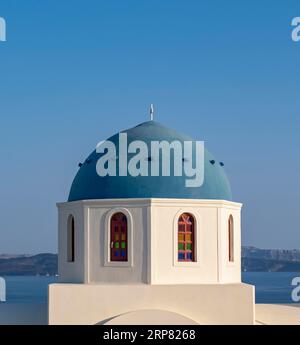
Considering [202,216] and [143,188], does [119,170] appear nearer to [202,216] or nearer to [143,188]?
[143,188]

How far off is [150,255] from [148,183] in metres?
1.67

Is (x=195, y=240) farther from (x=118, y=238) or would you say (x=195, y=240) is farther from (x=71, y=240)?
(x=71, y=240)

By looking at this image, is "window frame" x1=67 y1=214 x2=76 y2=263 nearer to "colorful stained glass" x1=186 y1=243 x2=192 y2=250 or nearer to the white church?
the white church

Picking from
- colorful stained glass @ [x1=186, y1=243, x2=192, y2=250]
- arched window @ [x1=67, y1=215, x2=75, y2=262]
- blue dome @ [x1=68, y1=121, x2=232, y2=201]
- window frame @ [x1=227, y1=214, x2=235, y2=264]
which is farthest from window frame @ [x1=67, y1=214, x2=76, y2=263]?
window frame @ [x1=227, y1=214, x2=235, y2=264]

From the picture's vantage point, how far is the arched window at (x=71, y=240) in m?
21.7

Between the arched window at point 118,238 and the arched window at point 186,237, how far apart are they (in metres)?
1.26

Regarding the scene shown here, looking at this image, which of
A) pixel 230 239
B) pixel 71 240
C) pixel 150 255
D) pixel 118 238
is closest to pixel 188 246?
pixel 150 255

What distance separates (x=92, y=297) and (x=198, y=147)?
14.4 feet

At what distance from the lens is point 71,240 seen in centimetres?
2181

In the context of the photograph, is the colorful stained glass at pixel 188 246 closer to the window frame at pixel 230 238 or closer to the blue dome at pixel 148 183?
the blue dome at pixel 148 183

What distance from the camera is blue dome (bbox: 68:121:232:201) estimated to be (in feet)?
68.1

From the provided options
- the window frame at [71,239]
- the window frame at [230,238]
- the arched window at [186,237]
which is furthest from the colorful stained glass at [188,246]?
the window frame at [71,239]
